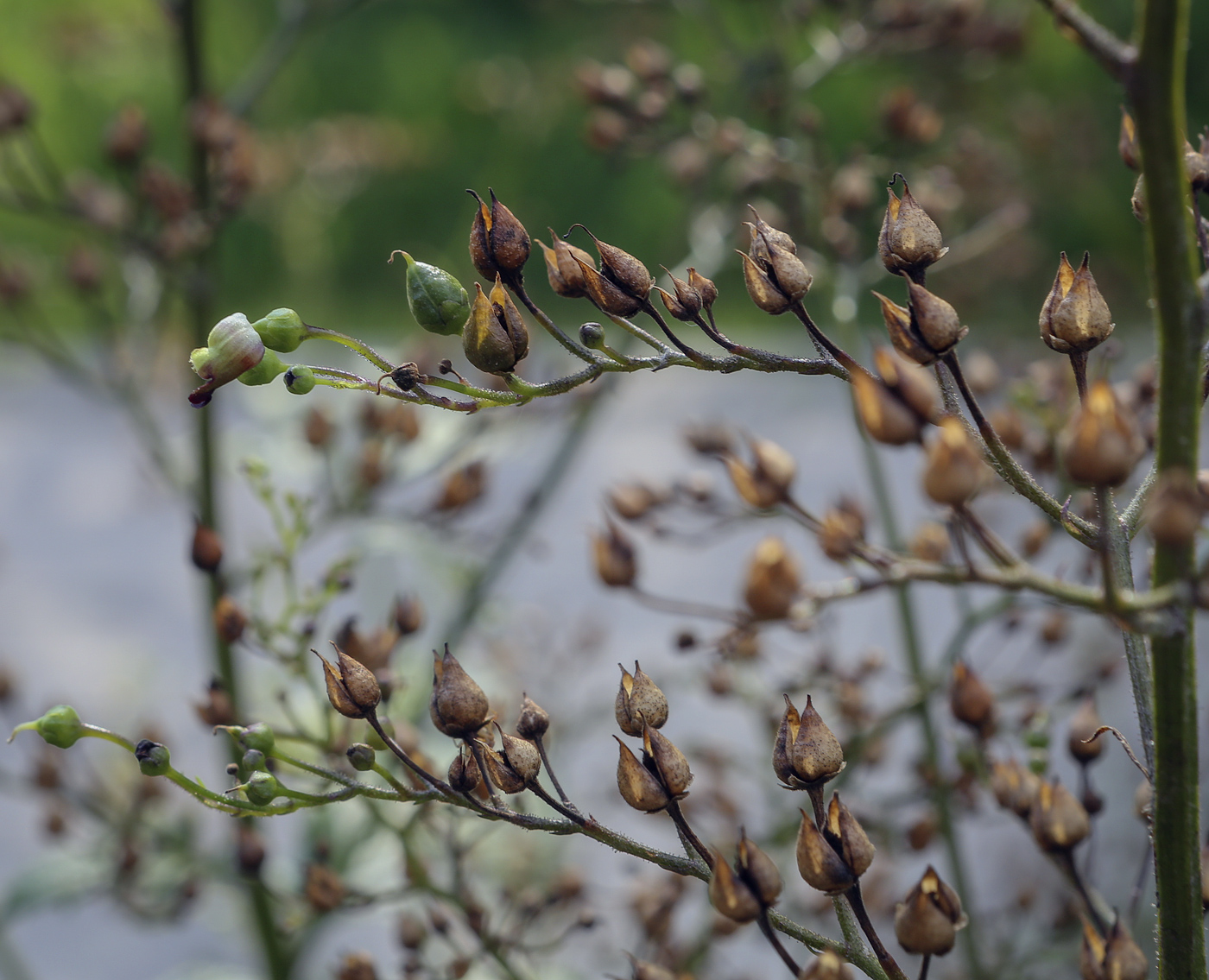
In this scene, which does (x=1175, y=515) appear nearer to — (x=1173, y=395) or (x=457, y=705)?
(x=1173, y=395)

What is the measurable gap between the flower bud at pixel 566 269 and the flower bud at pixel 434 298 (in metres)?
0.02

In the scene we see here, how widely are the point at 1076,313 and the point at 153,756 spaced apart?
24cm

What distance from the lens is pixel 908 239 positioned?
9.9 inches

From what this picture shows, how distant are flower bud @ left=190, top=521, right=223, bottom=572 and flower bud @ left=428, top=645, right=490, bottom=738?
0.57 ft

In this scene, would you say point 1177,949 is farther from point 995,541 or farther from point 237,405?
point 237,405

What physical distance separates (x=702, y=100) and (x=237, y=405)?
198 centimetres

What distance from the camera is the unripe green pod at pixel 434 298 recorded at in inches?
10.0

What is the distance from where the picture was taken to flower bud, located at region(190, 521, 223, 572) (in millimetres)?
403

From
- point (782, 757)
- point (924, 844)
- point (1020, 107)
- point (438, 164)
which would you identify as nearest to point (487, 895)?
point (924, 844)

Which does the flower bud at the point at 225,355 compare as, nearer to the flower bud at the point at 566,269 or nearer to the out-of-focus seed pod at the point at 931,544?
the flower bud at the point at 566,269

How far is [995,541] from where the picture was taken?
0.67 ft

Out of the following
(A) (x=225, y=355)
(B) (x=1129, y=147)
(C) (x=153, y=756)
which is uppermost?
(B) (x=1129, y=147)

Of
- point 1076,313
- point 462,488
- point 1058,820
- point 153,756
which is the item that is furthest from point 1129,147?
point 462,488

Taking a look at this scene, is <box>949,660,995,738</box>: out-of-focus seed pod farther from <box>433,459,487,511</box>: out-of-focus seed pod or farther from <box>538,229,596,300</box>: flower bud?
<box>433,459,487,511</box>: out-of-focus seed pod
